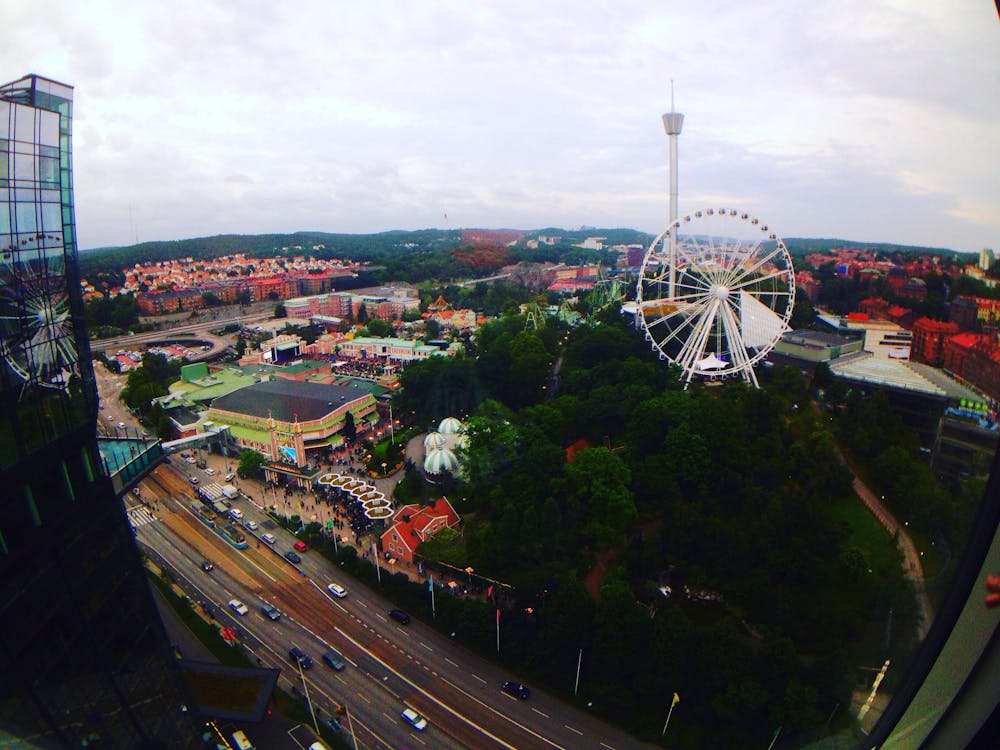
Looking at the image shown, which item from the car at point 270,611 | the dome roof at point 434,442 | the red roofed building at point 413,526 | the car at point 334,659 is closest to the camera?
the car at point 334,659

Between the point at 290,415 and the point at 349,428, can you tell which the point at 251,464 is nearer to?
the point at 290,415

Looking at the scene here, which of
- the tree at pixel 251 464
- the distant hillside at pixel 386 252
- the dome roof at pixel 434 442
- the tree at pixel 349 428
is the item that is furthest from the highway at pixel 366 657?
the distant hillside at pixel 386 252

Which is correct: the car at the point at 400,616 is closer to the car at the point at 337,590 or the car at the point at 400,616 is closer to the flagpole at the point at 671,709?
the car at the point at 337,590

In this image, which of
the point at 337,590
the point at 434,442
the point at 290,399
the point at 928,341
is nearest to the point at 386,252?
the point at 290,399

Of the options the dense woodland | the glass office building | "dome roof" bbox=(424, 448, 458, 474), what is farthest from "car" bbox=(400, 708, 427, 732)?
"dome roof" bbox=(424, 448, 458, 474)

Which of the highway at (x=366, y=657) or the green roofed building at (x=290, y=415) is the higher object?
the green roofed building at (x=290, y=415)

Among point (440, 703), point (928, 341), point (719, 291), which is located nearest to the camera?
point (928, 341)
